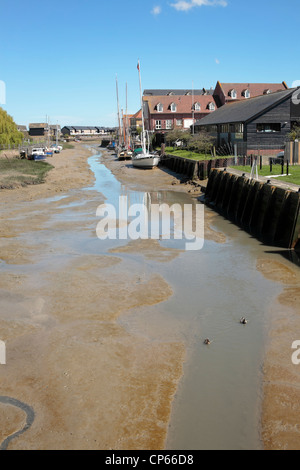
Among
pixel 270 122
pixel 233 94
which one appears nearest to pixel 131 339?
pixel 270 122

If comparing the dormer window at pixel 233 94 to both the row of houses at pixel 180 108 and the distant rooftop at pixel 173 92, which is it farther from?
the distant rooftop at pixel 173 92

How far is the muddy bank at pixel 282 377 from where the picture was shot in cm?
716

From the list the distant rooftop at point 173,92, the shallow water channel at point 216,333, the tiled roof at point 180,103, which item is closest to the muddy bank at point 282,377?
the shallow water channel at point 216,333

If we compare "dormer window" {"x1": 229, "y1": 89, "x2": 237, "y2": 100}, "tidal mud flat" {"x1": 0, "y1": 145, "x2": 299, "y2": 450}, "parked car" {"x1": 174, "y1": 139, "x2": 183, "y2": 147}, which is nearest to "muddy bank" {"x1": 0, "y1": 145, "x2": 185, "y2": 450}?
"tidal mud flat" {"x1": 0, "y1": 145, "x2": 299, "y2": 450}

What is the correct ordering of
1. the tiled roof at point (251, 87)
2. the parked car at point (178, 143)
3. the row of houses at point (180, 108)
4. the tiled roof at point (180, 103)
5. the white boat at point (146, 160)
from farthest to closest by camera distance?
1. the tiled roof at point (180, 103)
2. the row of houses at point (180, 108)
3. the tiled roof at point (251, 87)
4. the parked car at point (178, 143)
5. the white boat at point (146, 160)

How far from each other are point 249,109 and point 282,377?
41.1 m

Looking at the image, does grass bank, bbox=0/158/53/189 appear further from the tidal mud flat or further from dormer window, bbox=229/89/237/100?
dormer window, bbox=229/89/237/100

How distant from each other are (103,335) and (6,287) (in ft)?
15.3

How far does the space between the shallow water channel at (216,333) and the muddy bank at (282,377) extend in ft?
0.58

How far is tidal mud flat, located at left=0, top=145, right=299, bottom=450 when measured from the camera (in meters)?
7.45

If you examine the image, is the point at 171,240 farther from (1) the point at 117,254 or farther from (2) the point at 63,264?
(2) the point at 63,264

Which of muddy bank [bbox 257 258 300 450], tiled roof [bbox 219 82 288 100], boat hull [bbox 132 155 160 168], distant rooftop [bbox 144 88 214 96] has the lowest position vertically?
A: muddy bank [bbox 257 258 300 450]

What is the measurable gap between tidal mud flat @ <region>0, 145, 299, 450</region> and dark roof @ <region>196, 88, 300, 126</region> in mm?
26669
